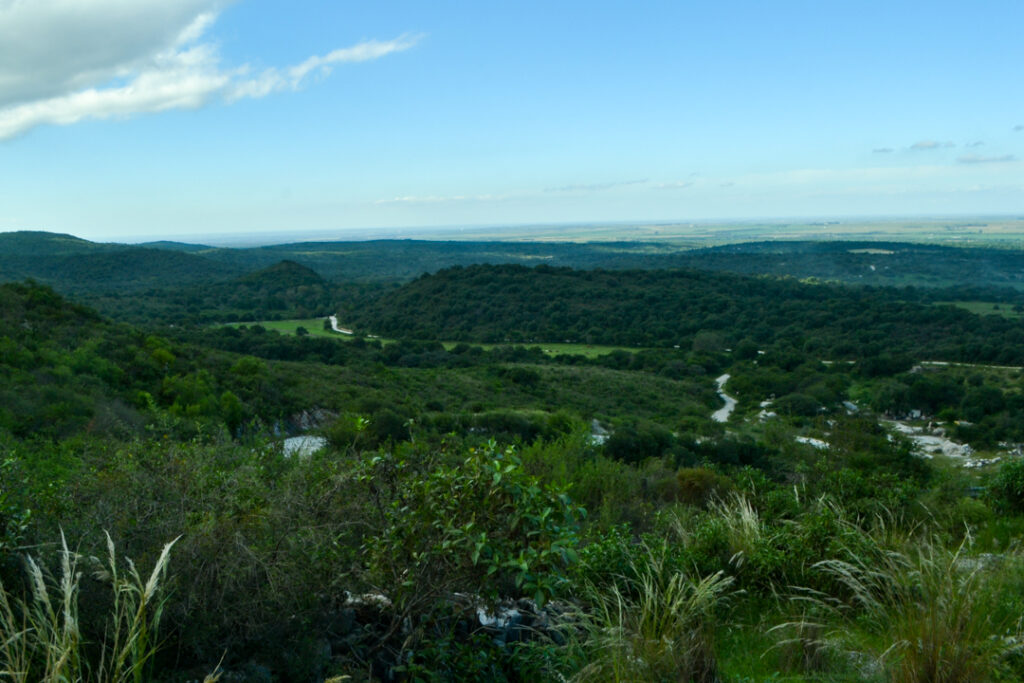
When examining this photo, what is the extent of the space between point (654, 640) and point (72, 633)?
234 cm

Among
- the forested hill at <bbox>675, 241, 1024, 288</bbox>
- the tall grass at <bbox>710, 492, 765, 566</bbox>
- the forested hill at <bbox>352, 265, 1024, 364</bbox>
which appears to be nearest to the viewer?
the tall grass at <bbox>710, 492, 765, 566</bbox>

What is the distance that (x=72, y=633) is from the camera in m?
2.37

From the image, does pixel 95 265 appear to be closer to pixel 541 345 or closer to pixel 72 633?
pixel 541 345

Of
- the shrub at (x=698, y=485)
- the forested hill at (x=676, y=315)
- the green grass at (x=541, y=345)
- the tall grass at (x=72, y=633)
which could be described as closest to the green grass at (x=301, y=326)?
the green grass at (x=541, y=345)

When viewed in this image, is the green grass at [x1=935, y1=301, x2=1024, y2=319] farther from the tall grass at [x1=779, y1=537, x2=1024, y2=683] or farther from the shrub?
the tall grass at [x1=779, y1=537, x2=1024, y2=683]

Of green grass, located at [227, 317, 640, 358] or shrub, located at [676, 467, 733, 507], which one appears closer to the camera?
shrub, located at [676, 467, 733, 507]

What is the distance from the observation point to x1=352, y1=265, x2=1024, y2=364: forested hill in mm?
56719

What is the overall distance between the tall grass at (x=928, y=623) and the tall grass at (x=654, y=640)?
0.47 meters

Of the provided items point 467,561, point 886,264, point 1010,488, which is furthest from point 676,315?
point 467,561

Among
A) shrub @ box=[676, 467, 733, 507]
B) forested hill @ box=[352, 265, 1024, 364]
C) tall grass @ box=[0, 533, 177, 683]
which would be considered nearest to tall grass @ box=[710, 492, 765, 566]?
tall grass @ box=[0, 533, 177, 683]

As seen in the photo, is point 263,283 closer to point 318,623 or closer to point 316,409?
point 316,409

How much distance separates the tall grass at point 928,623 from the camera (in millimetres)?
2914

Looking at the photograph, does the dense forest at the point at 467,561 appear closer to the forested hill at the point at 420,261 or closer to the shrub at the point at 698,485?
the shrub at the point at 698,485

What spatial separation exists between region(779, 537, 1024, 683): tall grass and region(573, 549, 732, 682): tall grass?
1.54 ft
